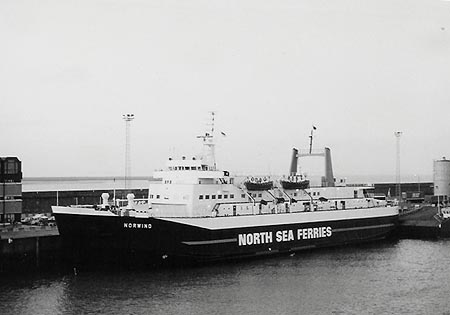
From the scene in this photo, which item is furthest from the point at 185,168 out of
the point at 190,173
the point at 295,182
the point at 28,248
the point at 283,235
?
the point at 28,248

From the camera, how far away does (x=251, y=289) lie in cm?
1880

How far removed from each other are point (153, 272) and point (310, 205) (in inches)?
377

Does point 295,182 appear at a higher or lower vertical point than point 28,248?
higher

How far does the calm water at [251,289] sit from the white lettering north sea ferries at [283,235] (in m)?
0.99

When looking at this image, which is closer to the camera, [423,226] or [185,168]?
[185,168]

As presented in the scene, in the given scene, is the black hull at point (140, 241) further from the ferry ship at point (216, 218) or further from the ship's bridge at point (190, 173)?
the ship's bridge at point (190, 173)

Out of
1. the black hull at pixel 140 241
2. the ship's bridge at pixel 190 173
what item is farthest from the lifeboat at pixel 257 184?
the black hull at pixel 140 241

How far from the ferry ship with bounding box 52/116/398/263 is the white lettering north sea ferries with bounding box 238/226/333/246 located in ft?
0.13

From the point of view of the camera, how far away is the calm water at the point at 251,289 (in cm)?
1641

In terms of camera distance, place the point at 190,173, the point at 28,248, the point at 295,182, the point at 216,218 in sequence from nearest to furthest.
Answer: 1. the point at 28,248
2. the point at 216,218
3. the point at 190,173
4. the point at 295,182

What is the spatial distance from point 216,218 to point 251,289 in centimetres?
477

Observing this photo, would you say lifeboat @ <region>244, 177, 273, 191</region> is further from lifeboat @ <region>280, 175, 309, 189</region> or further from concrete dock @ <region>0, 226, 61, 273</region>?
concrete dock @ <region>0, 226, 61, 273</region>

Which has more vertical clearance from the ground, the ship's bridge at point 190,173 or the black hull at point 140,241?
the ship's bridge at point 190,173

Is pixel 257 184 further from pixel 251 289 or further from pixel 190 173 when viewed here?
pixel 251 289
